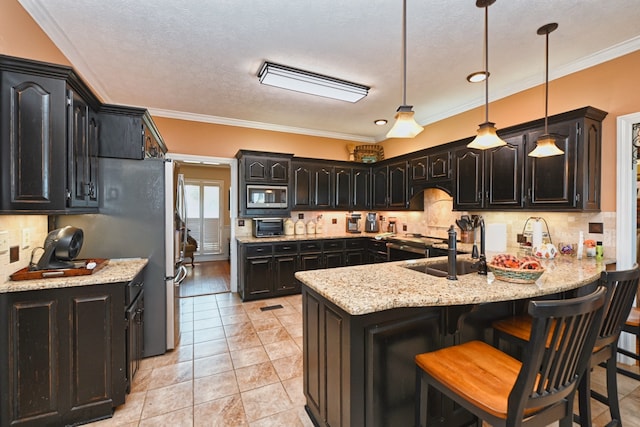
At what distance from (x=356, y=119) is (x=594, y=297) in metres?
4.09

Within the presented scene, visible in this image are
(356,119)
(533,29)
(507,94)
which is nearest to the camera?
(533,29)

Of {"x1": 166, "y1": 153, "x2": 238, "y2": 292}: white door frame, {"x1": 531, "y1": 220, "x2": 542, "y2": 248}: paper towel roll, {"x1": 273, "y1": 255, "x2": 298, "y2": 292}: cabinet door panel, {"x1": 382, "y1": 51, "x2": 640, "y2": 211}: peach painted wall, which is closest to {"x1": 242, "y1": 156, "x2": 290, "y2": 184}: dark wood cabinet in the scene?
{"x1": 166, "y1": 153, "x2": 238, "y2": 292}: white door frame

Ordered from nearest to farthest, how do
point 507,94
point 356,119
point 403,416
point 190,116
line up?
point 403,416 → point 507,94 → point 190,116 → point 356,119

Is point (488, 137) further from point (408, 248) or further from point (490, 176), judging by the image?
point (408, 248)

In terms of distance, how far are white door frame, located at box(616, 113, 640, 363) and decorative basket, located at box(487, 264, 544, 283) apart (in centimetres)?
167

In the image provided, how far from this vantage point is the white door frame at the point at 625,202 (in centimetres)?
250

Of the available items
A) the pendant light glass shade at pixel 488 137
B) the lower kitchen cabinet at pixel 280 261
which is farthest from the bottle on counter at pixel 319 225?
the pendant light glass shade at pixel 488 137

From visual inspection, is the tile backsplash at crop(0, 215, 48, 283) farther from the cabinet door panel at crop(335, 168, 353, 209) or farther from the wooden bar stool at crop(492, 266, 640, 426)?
the cabinet door panel at crop(335, 168, 353, 209)

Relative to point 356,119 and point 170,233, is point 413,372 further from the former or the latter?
point 356,119

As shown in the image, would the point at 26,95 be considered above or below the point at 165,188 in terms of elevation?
above

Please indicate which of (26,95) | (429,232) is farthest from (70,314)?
(429,232)

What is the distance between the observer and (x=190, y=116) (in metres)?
4.37

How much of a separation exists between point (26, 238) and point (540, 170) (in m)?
4.57

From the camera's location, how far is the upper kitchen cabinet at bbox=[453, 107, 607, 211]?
2.58 metres
